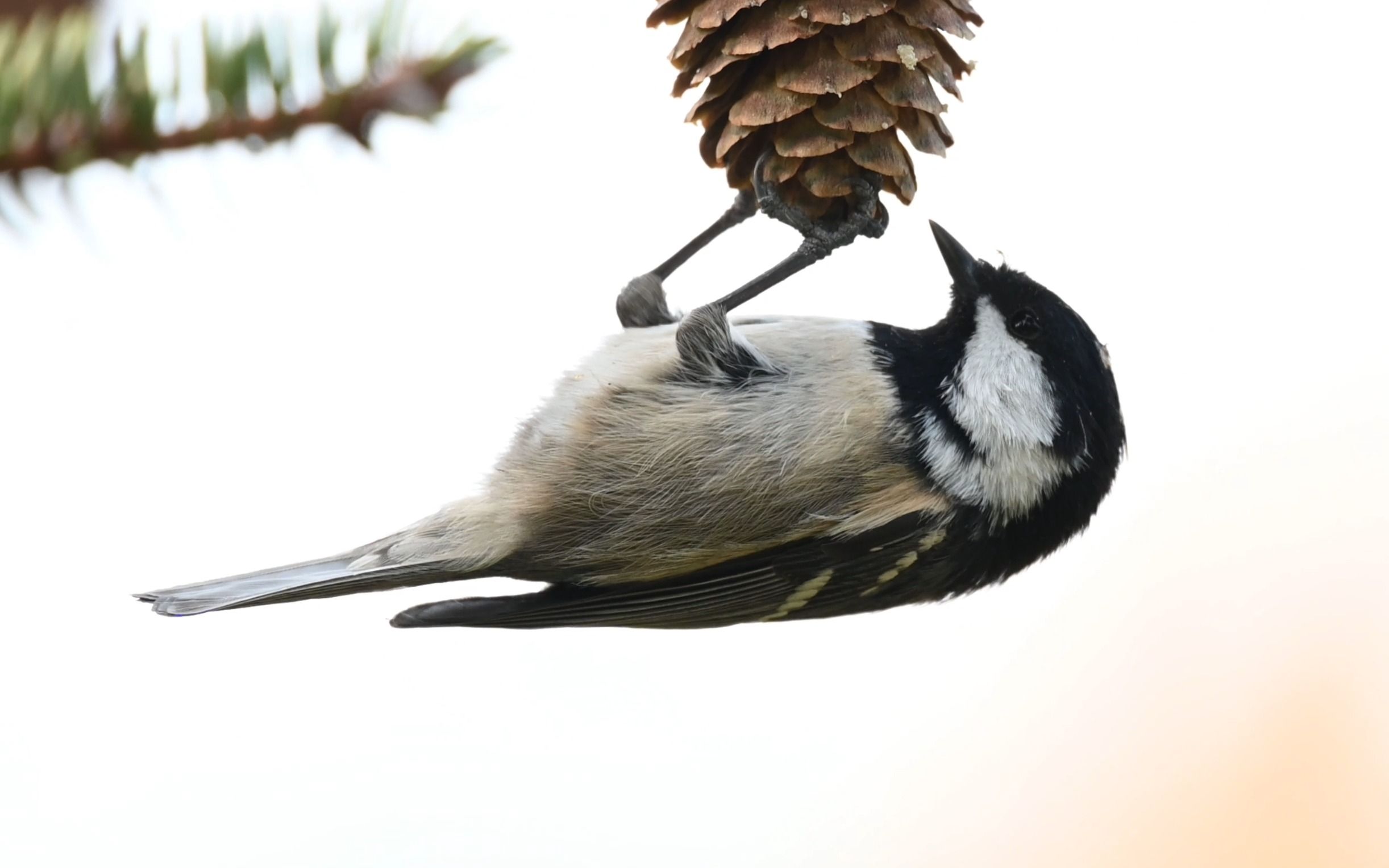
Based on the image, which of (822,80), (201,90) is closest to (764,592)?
(822,80)

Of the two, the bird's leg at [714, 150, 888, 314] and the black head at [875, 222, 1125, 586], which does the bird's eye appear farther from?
the bird's leg at [714, 150, 888, 314]

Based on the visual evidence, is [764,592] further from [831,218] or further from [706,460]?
[831,218]

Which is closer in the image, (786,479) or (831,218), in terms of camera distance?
(831,218)

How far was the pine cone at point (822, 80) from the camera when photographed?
3.26 feet

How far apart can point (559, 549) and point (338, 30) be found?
930 mm

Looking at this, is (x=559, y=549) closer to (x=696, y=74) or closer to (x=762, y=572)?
(x=762, y=572)

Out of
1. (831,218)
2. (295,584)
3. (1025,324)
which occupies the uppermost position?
(831,218)

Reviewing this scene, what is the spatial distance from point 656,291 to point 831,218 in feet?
1.55

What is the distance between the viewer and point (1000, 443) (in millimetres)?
1372

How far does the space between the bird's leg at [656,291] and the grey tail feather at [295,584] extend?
387 mm

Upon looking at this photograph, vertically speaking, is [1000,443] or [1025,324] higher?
[1025,324]

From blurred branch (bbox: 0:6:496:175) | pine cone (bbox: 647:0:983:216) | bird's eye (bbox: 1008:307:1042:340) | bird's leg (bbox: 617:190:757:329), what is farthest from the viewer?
bird's leg (bbox: 617:190:757:329)

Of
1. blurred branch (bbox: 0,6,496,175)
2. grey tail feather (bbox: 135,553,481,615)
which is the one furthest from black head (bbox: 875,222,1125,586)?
blurred branch (bbox: 0,6,496,175)

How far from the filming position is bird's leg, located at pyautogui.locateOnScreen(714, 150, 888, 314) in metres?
1.09
